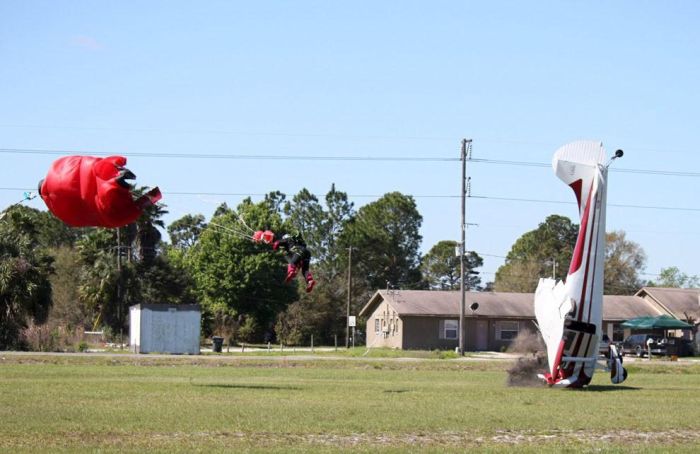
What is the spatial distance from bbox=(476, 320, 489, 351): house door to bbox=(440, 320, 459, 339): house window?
172 cm

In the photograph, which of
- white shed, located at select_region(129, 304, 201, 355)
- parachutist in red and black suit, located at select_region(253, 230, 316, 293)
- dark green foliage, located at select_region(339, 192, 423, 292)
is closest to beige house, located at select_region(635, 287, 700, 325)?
dark green foliage, located at select_region(339, 192, 423, 292)

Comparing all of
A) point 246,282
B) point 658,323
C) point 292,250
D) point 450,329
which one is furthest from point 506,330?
point 292,250

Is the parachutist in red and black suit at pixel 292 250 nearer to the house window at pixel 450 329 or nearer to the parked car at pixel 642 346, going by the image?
the parked car at pixel 642 346

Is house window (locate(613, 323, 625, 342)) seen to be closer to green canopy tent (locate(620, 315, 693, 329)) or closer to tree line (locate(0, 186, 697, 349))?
green canopy tent (locate(620, 315, 693, 329))

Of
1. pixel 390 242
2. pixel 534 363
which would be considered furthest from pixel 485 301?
pixel 534 363

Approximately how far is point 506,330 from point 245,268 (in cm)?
2752

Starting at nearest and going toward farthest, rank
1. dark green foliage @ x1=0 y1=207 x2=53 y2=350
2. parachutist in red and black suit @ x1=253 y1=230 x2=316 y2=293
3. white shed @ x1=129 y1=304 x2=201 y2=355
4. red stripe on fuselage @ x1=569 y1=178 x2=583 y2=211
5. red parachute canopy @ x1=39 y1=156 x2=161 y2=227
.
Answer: red parachute canopy @ x1=39 y1=156 x2=161 y2=227
parachutist in red and black suit @ x1=253 y1=230 x2=316 y2=293
red stripe on fuselage @ x1=569 y1=178 x2=583 y2=211
dark green foliage @ x1=0 y1=207 x2=53 y2=350
white shed @ x1=129 y1=304 x2=201 y2=355

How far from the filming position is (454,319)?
263ft

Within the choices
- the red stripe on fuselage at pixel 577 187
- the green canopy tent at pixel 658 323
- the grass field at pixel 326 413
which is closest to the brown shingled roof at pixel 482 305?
the green canopy tent at pixel 658 323

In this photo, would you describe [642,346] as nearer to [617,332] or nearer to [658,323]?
[658,323]

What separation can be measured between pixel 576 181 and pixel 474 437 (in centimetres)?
1497

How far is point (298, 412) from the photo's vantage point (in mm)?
23562

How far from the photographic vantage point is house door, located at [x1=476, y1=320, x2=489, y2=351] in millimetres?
80438

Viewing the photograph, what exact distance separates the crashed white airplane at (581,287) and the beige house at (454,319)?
146 ft
